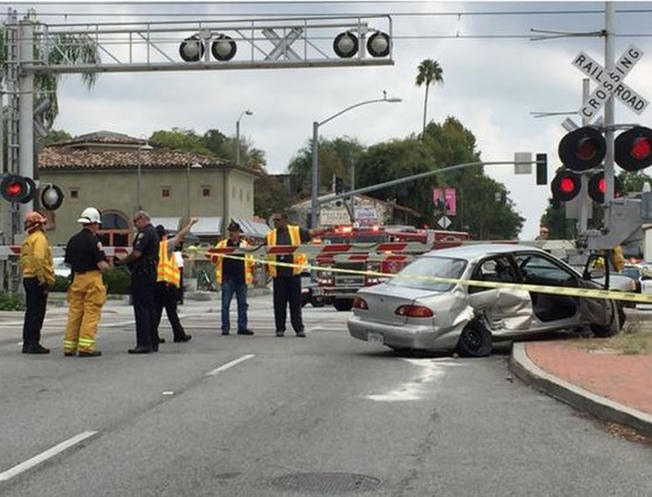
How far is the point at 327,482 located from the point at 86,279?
700 centimetres

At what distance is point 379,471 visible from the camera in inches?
255

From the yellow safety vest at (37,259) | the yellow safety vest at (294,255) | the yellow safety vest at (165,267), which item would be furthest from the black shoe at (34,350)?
the yellow safety vest at (294,255)

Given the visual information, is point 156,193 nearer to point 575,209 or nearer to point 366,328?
point 575,209

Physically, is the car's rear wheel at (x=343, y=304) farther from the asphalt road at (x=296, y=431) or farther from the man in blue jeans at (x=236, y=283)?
the asphalt road at (x=296, y=431)

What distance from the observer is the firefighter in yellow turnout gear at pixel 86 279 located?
12.3 meters

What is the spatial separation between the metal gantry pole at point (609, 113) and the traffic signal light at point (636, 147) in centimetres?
32

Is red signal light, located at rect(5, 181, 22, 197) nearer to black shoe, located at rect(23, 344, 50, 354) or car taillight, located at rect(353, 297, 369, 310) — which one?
black shoe, located at rect(23, 344, 50, 354)

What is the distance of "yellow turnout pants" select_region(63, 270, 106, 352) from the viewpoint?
12305 mm

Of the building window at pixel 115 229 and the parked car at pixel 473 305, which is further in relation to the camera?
the building window at pixel 115 229

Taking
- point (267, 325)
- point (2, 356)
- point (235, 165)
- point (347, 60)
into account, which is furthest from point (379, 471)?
point (235, 165)

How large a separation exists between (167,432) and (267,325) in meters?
10.5

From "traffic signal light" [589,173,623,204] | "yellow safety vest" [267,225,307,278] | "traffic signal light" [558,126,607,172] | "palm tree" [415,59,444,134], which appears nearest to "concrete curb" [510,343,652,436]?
"traffic signal light" [558,126,607,172]

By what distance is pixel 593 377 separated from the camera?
9.85 m

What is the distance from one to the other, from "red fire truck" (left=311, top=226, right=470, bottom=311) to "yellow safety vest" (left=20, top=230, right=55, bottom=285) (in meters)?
9.34
